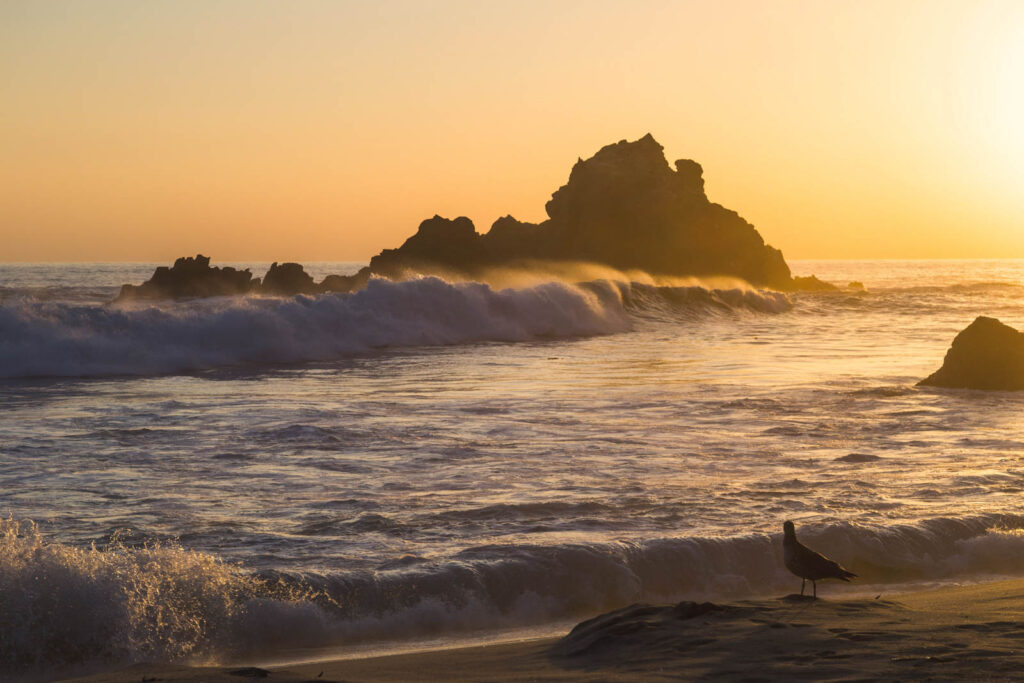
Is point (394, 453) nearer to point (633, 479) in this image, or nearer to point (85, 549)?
point (633, 479)

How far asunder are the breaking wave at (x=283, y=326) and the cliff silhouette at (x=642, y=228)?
3807 cm

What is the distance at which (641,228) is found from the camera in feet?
293

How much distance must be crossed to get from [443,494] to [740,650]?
217 inches

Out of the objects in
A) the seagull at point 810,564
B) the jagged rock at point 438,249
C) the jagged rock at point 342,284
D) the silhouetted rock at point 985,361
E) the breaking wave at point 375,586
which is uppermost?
the jagged rock at point 438,249

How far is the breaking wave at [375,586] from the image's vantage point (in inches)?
274

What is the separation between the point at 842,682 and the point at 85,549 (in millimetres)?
6060

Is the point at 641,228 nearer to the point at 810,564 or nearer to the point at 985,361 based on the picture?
the point at 985,361

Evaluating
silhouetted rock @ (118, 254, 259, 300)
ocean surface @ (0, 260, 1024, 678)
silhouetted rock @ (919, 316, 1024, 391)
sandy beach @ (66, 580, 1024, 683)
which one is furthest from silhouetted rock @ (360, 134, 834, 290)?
sandy beach @ (66, 580, 1024, 683)

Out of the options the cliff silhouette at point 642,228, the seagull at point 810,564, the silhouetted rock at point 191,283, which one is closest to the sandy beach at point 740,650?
the seagull at point 810,564

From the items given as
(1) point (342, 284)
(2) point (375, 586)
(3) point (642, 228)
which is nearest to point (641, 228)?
(3) point (642, 228)

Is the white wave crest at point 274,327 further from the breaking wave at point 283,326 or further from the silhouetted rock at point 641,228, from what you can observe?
the silhouetted rock at point 641,228

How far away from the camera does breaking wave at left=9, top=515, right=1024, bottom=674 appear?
6.96m

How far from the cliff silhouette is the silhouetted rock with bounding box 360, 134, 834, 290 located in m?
0.09

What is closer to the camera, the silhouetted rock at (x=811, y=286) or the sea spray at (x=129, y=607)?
the sea spray at (x=129, y=607)
